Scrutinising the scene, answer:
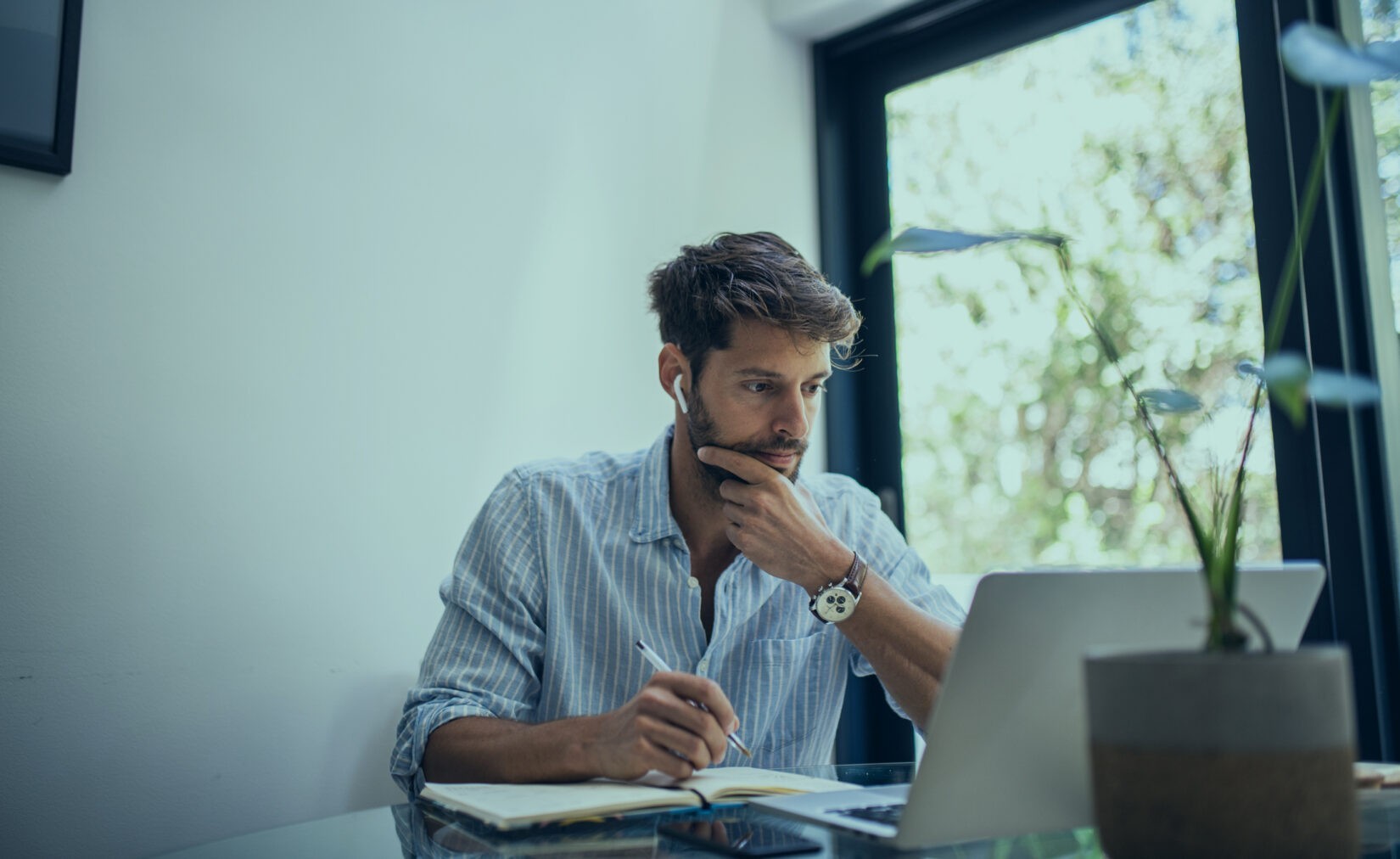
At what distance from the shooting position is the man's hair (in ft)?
5.15

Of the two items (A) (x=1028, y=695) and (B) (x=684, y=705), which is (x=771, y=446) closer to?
(B) (x=684, y=705)

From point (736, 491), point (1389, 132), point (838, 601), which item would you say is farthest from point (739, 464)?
point (1389, 132)

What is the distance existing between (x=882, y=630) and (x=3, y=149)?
4.12 ft

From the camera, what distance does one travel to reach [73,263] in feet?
4.76

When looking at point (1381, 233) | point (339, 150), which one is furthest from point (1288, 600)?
point (339, 150)

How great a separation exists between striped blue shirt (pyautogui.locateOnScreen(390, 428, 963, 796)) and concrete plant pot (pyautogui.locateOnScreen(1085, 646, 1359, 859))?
2.97 feet

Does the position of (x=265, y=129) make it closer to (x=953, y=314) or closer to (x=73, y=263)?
(x=73, y=263)

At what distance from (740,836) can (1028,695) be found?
0.26m

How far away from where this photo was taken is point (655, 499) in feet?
5.23

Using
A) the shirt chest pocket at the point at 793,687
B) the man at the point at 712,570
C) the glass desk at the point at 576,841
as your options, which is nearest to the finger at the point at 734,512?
the man at the point at 712,570

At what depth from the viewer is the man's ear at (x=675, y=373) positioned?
66.0 inches

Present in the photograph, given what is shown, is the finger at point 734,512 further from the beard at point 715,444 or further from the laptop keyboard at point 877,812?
the laptop keyboard at point 877,812

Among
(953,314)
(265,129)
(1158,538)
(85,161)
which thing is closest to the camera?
(85,161)

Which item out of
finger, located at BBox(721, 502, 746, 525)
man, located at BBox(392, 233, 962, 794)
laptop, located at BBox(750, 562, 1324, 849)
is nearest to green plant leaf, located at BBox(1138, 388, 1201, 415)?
laptop, located at BBox(750, 562, 1324, 849)
